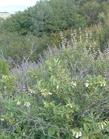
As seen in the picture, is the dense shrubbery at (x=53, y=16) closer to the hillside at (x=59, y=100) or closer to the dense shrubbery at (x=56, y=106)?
the hillside at (x=59, y=100)

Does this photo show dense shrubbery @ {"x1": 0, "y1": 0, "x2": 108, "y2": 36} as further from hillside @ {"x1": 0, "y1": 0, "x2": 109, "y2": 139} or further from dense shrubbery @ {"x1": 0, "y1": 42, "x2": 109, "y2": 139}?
dense shrubbery @ {"x1": 0, "y1": 42, "x2": 109, "y2": 139}

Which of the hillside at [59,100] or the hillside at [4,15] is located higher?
the hillside at [59,100]

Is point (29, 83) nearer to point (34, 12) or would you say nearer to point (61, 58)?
point (61, 58)

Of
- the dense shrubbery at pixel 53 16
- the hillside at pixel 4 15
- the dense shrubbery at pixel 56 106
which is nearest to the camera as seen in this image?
the dense shrubbery at pixel 56 106

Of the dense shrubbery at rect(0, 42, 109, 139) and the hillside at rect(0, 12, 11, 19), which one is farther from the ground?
the dense shrubbery at rect(0, 42, 109, 139)

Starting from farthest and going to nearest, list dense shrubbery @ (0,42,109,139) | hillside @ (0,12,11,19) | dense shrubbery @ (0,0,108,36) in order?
hillside @ (0,12,11,19), dense shrubbery @ (0,0,108,36), dense shrubbery @ (0,42,109,139)

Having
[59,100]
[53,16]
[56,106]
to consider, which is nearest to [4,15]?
[53,16]

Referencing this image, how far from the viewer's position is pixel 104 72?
3.63m

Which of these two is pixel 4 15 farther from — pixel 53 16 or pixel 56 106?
pixel 56 106

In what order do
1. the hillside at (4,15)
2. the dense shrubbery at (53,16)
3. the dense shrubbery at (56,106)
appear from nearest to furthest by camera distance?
the dense shrubbery at (56,106) < the dense shrubbery at (53,16) < the hillside at (4,15)

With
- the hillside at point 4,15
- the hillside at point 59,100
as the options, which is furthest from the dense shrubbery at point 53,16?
the hillside at point 59,100

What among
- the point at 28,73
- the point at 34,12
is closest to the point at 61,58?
the point at 28,73

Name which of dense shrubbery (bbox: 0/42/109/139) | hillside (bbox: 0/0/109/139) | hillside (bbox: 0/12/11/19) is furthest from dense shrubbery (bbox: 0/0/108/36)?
dense shrubbery (bbox: 0/42/109/139)

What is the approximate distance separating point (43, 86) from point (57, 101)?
0.18 m
